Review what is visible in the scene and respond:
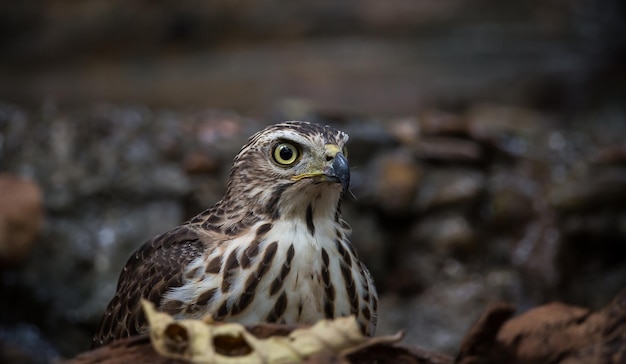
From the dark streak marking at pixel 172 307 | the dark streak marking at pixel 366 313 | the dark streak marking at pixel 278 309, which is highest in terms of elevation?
the dark streak marking at pixel 172 307

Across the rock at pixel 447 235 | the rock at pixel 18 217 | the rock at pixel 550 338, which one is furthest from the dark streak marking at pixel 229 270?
the rock at pixel 447 235

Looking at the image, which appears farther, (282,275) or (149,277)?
(149,277)

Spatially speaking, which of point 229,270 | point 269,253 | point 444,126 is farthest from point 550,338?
point 444,126

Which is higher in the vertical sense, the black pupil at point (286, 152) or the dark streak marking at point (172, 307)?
the black pupil at point (286, 152)

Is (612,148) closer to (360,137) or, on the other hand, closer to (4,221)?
(360,137)

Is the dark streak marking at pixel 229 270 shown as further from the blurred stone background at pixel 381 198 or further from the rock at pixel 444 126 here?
the rock at pixel 444 126

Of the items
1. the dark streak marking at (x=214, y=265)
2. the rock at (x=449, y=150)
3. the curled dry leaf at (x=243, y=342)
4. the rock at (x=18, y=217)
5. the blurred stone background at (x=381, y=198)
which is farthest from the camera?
the rock at (x=449, y=150)

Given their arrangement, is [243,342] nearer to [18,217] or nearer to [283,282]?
[283,282]
